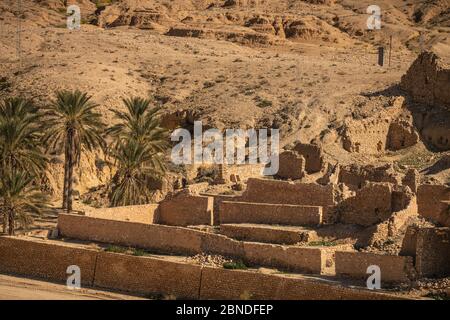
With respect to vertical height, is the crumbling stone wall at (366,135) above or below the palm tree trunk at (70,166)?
above

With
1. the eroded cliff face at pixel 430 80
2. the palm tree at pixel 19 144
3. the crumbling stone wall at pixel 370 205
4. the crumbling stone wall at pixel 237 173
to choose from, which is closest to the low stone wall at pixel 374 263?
the crumbling stone wall at pixel 370 205

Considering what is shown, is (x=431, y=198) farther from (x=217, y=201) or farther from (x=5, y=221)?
(x=5, y=221)

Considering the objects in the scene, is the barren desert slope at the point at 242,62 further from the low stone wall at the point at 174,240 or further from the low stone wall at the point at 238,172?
the low stone wall at the point at 174,240

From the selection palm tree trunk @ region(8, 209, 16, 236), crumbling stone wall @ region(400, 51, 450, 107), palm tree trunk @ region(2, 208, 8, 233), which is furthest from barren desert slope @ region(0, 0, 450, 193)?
palm tree trunk @ region(8, 209, 16, 236)

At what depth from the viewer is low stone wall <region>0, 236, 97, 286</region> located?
36.7 meters

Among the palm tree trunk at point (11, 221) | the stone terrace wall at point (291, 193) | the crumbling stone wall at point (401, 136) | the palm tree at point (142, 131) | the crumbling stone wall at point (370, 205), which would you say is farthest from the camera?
the crumbling stone wall at point (401, 136)

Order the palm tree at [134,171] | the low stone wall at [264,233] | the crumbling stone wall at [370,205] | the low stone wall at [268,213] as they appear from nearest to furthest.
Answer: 1. the crumbling stone wall at [370,205]
2. the low stone wall at [264,233]
3. the low stone wall at [268,213]
4. the palm tree at [134,171]

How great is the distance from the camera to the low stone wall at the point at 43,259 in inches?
1444

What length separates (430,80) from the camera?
5125 centimetres

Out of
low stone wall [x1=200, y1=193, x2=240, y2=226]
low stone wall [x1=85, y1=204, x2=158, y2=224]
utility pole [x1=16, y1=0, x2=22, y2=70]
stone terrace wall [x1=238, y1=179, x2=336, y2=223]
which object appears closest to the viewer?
stone terrace wall [x1=238, y1=179, x2=336, y2=223]

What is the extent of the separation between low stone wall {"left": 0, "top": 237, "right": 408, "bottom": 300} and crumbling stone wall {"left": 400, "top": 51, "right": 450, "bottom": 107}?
19.7 m

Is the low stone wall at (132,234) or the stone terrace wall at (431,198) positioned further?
the low stone wall at (132,234)

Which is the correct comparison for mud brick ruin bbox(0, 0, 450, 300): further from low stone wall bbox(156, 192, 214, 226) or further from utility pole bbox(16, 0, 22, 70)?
utility pole bbox(16, 0, 22, 70)

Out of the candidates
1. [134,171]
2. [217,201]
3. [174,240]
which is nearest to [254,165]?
[134,171]
